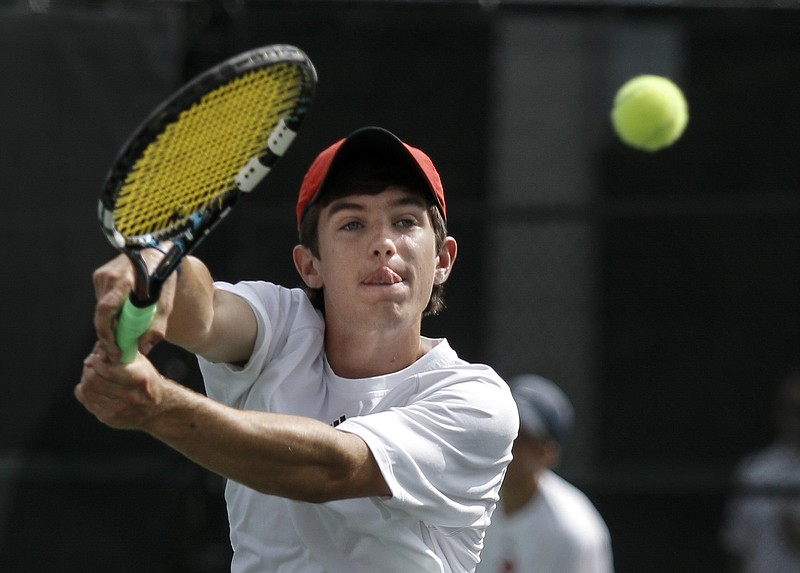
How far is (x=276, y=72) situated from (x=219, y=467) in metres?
0.66

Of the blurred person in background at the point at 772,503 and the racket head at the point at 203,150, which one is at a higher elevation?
the racket head at the point at 203,150

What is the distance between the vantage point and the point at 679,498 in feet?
15.3

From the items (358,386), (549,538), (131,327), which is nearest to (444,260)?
(358,386)

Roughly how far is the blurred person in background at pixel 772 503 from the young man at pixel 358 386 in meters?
2.43

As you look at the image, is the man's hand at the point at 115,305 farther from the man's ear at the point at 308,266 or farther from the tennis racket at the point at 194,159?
the man's ear at the point at 308,266

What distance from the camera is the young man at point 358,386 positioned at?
7.02ft

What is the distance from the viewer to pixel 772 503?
4699 millimetres

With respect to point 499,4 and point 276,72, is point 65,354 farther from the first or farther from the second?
point 276,72

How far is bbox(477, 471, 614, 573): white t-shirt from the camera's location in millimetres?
4230

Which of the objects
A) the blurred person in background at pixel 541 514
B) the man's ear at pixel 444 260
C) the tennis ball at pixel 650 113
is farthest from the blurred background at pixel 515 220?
the man's ear at pixel 444 260

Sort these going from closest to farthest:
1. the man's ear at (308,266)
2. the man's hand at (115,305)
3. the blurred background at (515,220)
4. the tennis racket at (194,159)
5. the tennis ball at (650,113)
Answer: the man's hand at (115,305), the tennis racket at (194,159), the man's ear at (308,266), the tennis ball at (650,113), the blurred background at (515,220)

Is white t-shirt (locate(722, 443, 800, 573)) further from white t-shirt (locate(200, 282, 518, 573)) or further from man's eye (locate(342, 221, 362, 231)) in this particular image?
man's eye (locate(342, 221, 362, 231))

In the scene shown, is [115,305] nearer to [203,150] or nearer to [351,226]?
[203,150]

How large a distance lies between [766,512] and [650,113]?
5.14 feet
